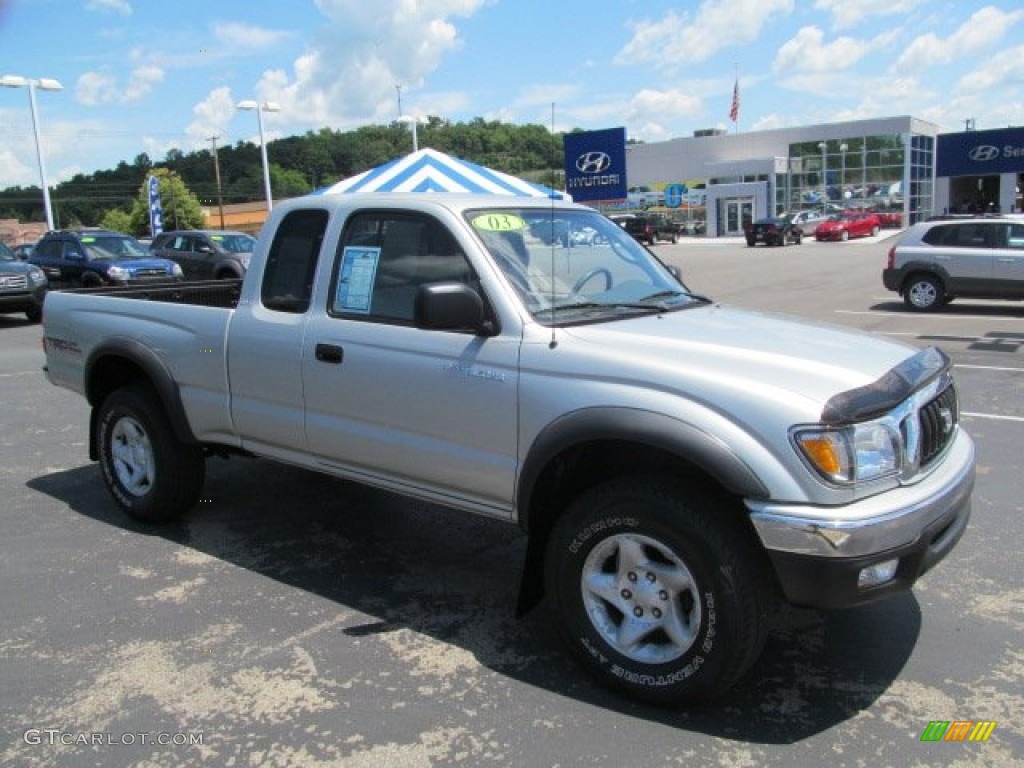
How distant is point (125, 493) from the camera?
17.2 feet

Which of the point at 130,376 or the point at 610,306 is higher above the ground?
the point at 610,306

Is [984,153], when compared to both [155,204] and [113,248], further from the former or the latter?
[113,248]

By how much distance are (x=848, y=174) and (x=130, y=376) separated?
→ 5920 cm

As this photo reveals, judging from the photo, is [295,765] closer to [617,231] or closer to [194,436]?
[194,436]

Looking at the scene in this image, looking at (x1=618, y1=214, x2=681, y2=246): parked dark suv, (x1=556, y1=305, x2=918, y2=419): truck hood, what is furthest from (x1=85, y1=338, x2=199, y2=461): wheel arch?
(x1=618, y1=214, x2=681, y2=246): parked dark suv

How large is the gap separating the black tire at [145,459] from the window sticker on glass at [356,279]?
5.07ft

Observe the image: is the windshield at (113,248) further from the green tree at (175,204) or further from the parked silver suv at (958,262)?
the green tree at (175,204)

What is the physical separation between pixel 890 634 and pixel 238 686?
2.72 metres

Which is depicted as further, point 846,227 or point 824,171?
point 824,171

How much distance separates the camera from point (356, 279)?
161 inches

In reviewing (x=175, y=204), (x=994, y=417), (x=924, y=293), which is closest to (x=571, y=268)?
(x=994, y=417)

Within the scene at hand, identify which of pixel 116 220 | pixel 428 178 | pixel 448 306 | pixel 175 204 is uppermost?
pixel 175 204

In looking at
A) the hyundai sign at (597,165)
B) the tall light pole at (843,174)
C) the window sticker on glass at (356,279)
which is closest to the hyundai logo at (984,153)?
the tall light pole at (843,174)

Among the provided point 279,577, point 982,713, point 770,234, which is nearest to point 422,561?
point 279,577
